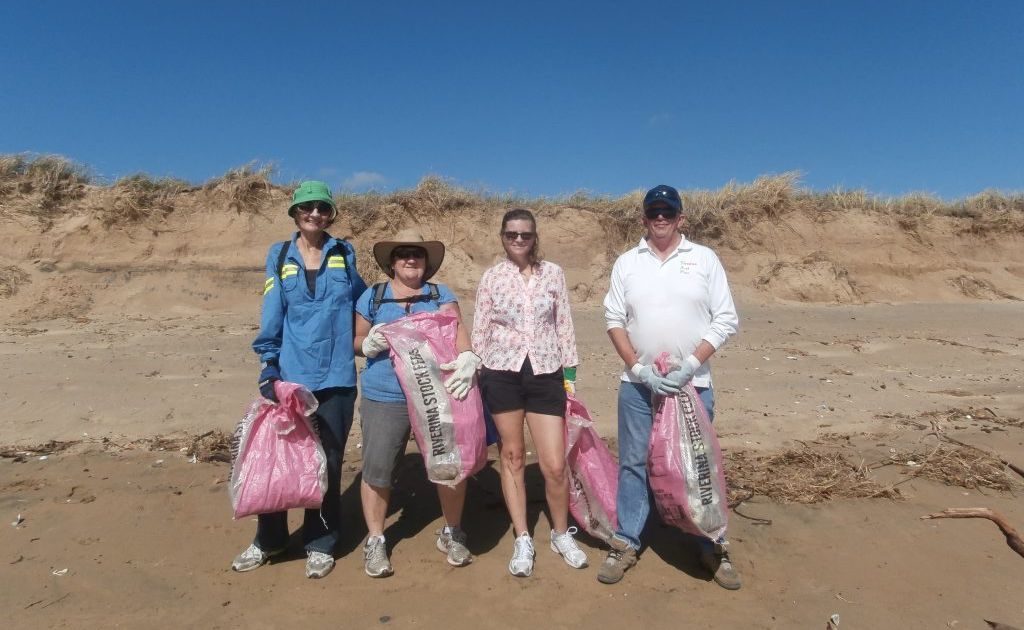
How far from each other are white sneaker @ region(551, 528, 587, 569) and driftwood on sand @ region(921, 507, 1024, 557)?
2.16 metres

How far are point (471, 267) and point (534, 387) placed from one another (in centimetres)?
797

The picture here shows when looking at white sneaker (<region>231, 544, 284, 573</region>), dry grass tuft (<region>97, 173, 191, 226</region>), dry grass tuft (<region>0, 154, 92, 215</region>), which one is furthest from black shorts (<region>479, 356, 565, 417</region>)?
dry grass tuft (<region>0, 154, 92, 215</region>)

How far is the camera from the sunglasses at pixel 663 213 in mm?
2887

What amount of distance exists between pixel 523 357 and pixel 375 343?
28.9 inches

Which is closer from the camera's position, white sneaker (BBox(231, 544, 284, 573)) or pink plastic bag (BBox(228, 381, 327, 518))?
pink plastic bag (BBox(228, 381, 327, 518))

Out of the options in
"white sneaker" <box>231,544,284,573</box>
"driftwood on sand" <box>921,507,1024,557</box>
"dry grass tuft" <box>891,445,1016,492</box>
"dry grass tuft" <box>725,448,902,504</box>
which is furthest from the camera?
"dry grass tuft" <box>891,445,1016,492</box>

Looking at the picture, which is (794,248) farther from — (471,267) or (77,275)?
(77,275)

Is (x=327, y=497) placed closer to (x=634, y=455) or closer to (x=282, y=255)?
(x=282, y=255)

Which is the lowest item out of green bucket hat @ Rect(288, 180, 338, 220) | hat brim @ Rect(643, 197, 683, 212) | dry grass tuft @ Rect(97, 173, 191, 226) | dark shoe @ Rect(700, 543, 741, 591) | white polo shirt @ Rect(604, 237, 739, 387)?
dark shoe @ Rect(700, 543, 741, 591)

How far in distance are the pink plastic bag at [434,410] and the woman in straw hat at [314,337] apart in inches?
12.0

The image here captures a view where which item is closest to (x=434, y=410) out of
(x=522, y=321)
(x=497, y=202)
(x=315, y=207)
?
(x=522, y=321)

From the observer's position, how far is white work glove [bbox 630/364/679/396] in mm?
2760

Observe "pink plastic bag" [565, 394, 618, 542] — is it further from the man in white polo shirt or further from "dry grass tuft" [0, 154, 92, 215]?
"dry grass tuft" [0, 154, 92, 215]

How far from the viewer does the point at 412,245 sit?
120 inches
